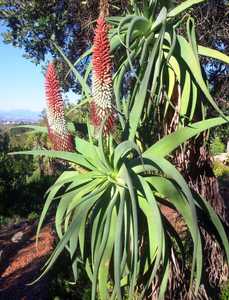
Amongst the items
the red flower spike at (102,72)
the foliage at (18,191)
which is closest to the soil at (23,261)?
the foliage at (18,191)

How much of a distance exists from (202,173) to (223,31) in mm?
3654

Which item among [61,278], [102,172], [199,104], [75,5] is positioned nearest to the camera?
[102,172]

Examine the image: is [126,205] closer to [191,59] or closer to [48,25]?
[191,59]

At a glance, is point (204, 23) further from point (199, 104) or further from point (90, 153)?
point (90, 153)

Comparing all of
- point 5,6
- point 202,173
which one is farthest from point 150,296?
point 5,6

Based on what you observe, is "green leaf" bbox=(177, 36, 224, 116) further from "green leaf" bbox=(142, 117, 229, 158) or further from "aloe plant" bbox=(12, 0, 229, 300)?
"green leaf" bbox=(142, 117, 229, 158)

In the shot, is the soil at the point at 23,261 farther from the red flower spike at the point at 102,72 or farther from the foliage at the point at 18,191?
the red flower spike at the point at 102,72

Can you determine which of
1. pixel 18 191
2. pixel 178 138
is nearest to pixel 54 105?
pixel 178 138

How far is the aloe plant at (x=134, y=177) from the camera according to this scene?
105 inches

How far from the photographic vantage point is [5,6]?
8750 mm

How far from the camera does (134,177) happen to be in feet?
9.30

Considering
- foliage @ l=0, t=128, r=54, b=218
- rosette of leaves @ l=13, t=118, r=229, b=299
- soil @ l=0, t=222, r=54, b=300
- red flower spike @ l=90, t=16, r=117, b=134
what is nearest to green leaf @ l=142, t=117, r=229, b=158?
rosette of leaves @ l=13, t=118, r=229, b=299

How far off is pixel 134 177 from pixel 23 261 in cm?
738

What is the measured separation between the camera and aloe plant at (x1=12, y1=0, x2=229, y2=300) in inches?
105
